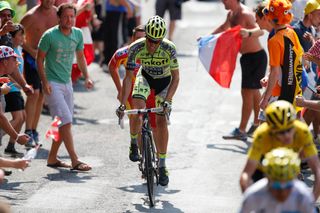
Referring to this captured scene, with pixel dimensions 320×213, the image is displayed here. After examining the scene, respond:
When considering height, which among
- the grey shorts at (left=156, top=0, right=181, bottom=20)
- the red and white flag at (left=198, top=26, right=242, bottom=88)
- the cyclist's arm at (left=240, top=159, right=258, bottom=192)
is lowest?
the grey shorts at (left=156, top=0, right=181, bottom=20)

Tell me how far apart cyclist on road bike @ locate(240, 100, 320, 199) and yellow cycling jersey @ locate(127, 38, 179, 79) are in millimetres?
3216

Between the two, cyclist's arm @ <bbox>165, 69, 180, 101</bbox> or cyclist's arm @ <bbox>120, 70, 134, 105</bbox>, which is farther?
cyclist's arm @ <bbox>120, 70, 134, 105</bbox>

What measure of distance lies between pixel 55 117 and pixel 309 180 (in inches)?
123

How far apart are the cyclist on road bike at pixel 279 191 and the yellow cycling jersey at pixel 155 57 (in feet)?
13.0

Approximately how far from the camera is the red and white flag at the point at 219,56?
14016mm

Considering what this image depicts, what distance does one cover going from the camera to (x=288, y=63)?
35.6 feet

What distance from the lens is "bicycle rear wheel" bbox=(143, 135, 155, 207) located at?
34.3ft

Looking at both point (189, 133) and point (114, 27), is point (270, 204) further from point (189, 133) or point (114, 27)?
point (114, 27)

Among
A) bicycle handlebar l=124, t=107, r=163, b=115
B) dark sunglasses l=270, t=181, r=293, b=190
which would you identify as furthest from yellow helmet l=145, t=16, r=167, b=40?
dark sunglasses l=270, t=181, r=293, b=190

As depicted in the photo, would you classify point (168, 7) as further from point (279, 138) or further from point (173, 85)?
point (279, 138)

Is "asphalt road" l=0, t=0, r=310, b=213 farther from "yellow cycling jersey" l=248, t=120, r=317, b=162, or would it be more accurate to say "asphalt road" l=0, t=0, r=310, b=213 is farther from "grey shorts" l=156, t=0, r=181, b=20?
"grey shorts" l=156, t=0, r=181, b=20

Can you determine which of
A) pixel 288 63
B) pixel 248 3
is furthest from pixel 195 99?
pixel 248 3

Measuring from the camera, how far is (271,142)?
25.5 feet

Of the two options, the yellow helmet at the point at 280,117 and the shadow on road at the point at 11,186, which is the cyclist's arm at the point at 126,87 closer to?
the shadow on road at the point at 11,186
